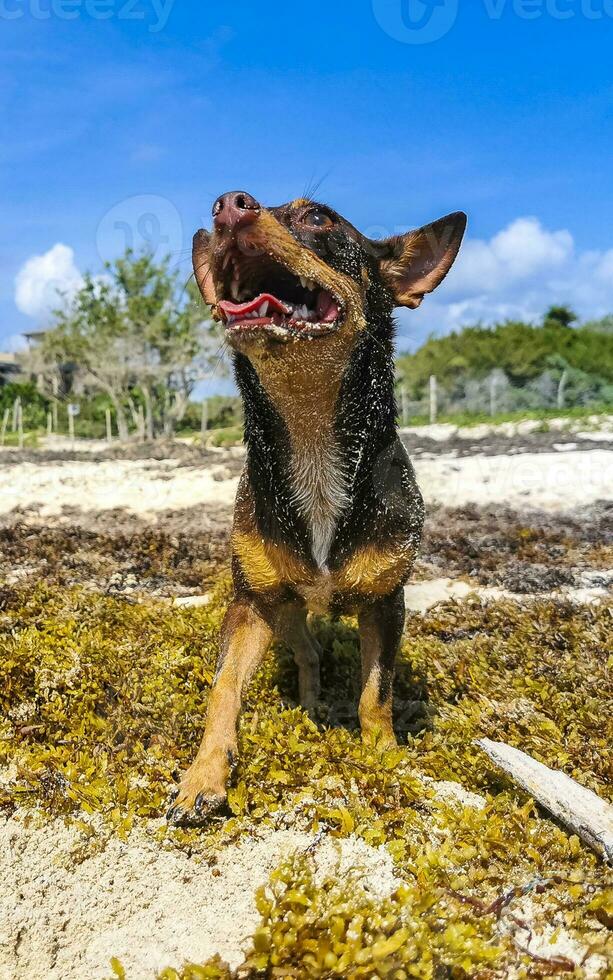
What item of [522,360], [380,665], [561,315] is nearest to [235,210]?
[380,665]

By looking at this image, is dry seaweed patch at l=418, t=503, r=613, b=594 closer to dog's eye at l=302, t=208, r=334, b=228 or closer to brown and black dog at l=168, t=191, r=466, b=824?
brown and black dog at l=168, t=191, r=466, b=824

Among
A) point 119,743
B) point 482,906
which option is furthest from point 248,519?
point 482,906

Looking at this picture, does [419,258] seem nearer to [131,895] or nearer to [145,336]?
[131,895]

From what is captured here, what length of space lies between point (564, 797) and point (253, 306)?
7.27 ft

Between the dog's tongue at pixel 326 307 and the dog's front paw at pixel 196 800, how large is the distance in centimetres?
187

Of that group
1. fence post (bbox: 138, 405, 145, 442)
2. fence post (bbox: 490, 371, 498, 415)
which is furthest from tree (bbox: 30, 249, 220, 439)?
fence post (bbox: 490, 371, 498, 415)

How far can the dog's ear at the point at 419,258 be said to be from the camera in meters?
3.53

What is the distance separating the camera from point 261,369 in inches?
122

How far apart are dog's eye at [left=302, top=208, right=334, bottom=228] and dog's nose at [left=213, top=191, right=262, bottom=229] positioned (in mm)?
430

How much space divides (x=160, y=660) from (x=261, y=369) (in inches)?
78.6

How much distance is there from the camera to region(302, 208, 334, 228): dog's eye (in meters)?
3.20

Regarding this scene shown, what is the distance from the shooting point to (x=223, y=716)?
10.8ft

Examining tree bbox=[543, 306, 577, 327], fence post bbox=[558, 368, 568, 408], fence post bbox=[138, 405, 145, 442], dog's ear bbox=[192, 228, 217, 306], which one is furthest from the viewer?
tree bbox=[543, 306, 577, 327]

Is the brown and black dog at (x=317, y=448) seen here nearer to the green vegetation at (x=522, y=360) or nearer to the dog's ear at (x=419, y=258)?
the dog's ear at (x=419, y=258)
